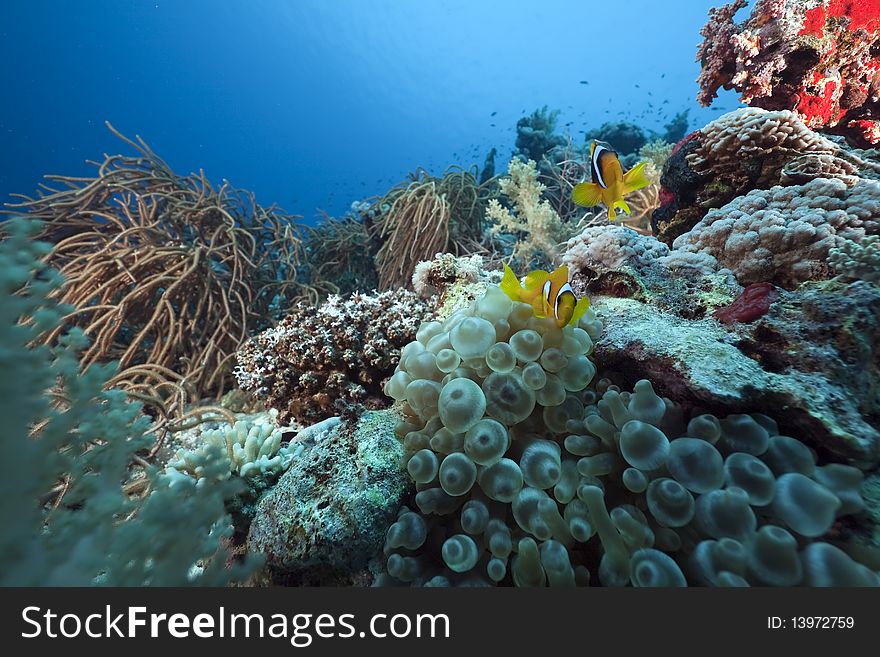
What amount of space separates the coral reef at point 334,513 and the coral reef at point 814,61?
5.40 metres

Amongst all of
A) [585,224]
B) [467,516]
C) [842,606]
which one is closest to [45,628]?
[467,516]

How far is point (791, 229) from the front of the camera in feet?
7.56

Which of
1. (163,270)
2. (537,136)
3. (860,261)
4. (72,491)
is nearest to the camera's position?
(72,491)

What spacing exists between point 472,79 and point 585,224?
90476 millimetres

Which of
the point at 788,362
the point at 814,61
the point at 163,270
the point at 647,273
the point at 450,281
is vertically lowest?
the point at 788,362

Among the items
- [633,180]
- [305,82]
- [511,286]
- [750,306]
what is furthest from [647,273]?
[305,82]

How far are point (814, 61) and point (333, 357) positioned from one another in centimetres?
560

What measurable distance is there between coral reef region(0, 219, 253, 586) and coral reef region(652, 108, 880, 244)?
158 inches

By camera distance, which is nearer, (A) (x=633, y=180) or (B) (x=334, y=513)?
(B) (x=334, y=513)

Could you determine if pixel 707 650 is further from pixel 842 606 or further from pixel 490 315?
pixel 490 315

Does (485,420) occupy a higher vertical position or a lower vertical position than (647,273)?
lower

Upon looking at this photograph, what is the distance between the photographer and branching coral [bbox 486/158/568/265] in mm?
4984

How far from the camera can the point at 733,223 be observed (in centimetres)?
262

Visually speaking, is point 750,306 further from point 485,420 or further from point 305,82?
point 305,82
